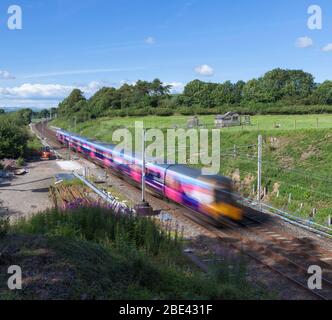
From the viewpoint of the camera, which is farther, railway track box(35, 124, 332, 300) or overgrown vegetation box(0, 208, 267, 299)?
railway track box(35, 124, 332, 300)

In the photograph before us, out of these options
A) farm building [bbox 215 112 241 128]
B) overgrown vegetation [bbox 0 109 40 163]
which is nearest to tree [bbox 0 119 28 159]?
overgrown vegetation [bbox 0 109 40 163]

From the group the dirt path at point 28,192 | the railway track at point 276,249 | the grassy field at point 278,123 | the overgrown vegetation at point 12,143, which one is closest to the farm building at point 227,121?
the grassy field at point 278,123

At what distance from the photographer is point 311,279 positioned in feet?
40.9

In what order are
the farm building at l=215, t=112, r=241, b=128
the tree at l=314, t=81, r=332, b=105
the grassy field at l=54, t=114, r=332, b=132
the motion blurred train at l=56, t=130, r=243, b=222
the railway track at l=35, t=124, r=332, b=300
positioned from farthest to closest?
the tree at l=314, t=81, r=332, b=105 → the farm building at l=215, t=112, r=241, b=128 → the grassy field at l=54, t=114, r=332, b=132 → the motion blurred train at l=56, t=130, r=243, b=222 → the railway track at l=35, t=124, r=332, b=300

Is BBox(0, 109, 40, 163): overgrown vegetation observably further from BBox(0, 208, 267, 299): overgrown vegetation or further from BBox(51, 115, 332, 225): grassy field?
BBox(0, 208, 267, 299): overgrown vegetation

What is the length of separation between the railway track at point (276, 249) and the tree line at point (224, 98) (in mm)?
49406

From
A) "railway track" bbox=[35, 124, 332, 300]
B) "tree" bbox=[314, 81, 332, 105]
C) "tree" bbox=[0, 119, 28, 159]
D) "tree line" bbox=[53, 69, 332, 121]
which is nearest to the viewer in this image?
"railway track" bbox=[35, 124, 332, 300]

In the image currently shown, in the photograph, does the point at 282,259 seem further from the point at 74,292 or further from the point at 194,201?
the point at 74,292

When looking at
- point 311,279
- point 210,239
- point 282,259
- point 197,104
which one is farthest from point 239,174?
point 197,104

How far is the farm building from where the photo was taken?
53875mm

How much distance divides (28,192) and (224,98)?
223 ft

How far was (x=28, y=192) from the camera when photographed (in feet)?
105

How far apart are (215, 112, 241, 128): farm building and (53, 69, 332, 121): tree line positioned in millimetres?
13572

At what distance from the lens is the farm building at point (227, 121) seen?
53875 millimetres
